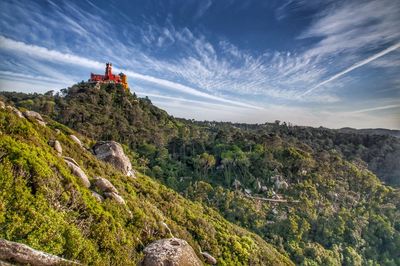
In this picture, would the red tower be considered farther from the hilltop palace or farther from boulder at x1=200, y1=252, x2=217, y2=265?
boulder at x1=200, y1=252, x2=217, y2=265

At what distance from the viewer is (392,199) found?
50188mm

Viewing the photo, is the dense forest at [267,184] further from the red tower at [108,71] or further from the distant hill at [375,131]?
the distant hill at [375,131]

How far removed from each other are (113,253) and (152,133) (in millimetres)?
46871

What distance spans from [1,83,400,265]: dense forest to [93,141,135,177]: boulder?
14.7 metres

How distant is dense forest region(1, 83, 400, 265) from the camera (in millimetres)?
34781

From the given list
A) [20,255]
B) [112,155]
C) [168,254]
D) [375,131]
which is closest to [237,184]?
[112,155]

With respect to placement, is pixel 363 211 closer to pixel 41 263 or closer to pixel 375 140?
pixel 41 263

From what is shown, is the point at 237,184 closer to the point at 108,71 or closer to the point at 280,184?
the point at 280,184

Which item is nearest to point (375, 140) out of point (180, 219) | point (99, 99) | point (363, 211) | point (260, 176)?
point (363, 211)

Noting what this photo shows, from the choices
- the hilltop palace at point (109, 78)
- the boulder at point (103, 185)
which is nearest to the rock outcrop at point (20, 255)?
the boulder at point (103, 185)

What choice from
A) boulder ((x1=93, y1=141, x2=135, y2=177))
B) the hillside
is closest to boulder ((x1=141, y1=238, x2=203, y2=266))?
the hillside

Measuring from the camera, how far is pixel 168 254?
26.6 ft

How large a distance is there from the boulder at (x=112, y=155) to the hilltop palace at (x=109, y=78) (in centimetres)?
5507

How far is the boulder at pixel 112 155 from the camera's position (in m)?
18.6
